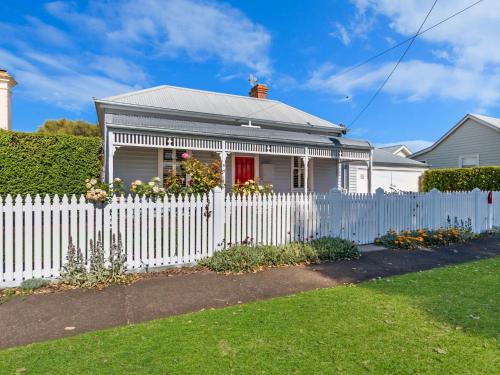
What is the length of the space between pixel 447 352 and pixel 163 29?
14.7m

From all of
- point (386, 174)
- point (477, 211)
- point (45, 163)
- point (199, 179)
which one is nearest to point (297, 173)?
point (386, 174)

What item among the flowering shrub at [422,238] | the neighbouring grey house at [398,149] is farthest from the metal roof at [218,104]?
the neighbouring grey house at [398,149]

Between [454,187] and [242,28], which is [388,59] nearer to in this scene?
[242,28]

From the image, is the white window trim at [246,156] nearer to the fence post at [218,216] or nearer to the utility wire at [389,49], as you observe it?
the utility wire at [389,49]

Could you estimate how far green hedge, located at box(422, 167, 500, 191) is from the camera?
51.6 ft

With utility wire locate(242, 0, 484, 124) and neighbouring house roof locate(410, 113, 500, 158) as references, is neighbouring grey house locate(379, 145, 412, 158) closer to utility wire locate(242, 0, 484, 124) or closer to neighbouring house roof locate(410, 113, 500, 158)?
neighbouring house roof locate(410, 113, 500, 158)

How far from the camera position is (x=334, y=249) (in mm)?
6824

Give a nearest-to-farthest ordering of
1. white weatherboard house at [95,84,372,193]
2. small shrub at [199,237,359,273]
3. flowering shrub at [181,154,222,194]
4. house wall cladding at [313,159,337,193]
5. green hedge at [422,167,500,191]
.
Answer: small shrub at [199,237,359,273]
flowering shrub at [181,154,222,194]
white weatherboard house at [95,84,372,193]
green hedge at [422,167,500,191]
house wall cladding at [313,159,337,193]

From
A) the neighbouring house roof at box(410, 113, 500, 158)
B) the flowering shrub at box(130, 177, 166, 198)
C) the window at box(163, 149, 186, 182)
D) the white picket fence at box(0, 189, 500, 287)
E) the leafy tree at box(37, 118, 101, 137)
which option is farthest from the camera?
the leafy tree at box(37, 118, 101, 137)

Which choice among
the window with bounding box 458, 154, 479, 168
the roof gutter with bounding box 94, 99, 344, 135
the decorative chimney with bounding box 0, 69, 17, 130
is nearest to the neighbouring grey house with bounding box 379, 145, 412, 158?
the window with bounding box 458, 154, 479, 168

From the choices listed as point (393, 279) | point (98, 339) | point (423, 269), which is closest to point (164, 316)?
point (98, 339)

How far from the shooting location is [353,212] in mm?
8141

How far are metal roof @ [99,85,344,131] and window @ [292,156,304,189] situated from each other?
200 cm

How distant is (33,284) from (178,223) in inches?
94.2
